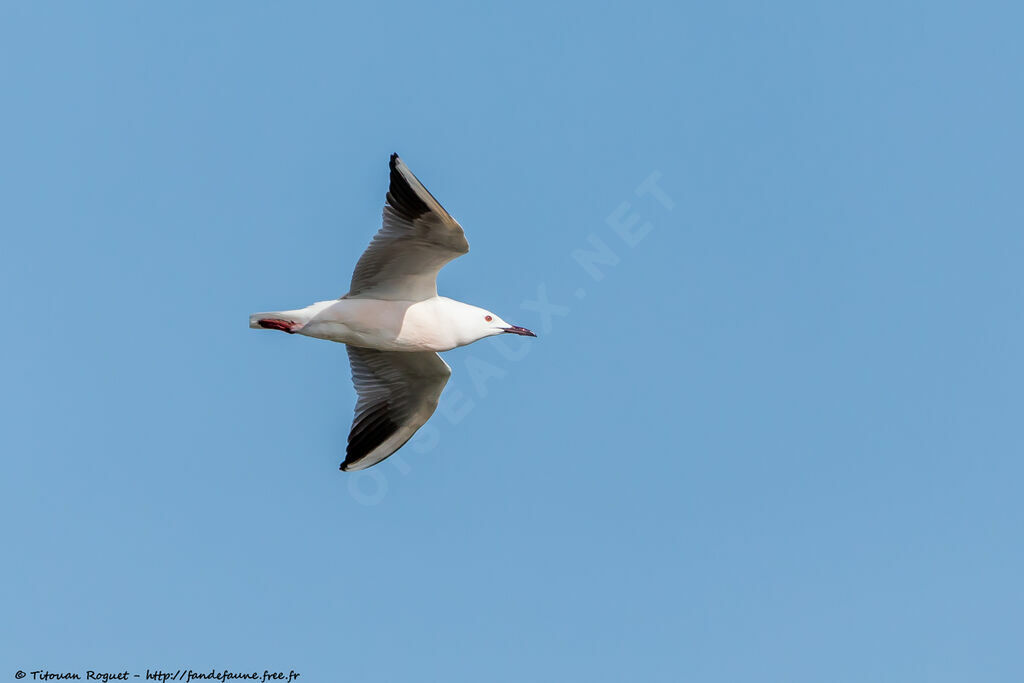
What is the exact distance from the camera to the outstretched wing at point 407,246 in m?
12.5

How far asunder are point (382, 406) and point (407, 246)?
8.15 feet

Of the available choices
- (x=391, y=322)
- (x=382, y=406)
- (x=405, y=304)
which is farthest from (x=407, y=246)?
(x=382, y=406)

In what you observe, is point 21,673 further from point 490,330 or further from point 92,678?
point 490,330

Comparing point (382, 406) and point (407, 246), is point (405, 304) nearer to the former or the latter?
point (407, 246)

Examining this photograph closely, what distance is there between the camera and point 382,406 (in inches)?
581

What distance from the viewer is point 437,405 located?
14.7m

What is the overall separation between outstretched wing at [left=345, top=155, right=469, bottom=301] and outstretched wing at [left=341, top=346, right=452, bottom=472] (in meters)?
1.42

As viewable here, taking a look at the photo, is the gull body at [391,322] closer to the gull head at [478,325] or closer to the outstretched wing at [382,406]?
the gull head at [478,325]

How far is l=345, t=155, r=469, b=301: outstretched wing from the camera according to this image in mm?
12484

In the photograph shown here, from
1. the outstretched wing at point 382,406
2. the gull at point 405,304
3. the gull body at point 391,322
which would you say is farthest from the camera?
the outstretched wing at point 382,406

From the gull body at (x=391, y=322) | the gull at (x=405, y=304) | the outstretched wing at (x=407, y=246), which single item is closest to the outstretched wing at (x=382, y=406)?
the gull at (x=405, y=304)

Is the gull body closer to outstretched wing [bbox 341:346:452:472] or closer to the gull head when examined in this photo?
the gull head

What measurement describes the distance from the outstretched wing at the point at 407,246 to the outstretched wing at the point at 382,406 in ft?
4.65

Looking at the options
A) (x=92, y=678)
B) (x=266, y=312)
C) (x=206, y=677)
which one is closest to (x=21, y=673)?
(x=92, y=678)
